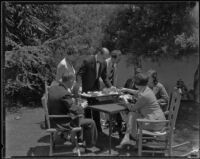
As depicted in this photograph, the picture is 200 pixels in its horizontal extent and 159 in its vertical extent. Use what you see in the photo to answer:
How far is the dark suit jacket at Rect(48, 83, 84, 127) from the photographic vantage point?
4590 mm

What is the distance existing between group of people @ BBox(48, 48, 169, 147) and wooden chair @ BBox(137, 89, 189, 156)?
93 millimetres

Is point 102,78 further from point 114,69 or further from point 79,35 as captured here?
point 79,35

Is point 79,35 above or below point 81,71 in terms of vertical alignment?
Result: above

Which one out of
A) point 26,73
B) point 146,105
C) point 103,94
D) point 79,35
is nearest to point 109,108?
point 103,94

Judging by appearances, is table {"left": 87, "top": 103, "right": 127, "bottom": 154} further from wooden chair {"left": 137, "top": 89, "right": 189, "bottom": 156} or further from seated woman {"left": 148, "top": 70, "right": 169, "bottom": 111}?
seated woman {"left": 148, "top": 70, "right": 169, "bottom": 111}

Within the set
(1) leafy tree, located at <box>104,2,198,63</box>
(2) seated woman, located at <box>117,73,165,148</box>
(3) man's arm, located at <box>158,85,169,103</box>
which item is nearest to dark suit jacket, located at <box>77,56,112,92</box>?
(1) leafy tree, located at <box>104,2,198,63</box>

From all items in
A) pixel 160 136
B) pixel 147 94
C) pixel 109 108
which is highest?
pixel 147 94

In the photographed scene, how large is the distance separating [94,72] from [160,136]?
60.1 inches

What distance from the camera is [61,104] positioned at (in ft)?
15.2

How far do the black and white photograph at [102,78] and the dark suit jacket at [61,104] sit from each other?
0.04ft

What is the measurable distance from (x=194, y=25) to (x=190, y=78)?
953mm

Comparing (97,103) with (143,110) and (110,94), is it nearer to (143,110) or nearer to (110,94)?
(110,94)

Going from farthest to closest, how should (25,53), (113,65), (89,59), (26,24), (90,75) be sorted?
(25,53), (26,24), (113,65), (90,75), (89,59)

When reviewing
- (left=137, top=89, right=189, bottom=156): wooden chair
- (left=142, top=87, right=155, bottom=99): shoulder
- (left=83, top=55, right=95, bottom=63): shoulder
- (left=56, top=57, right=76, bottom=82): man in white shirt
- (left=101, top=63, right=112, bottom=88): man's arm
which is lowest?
(left=137, top=89, right=189, bottom=156): wooden chair
